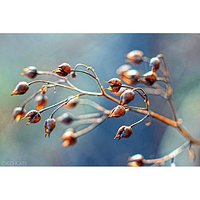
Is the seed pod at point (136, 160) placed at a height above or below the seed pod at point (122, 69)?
below

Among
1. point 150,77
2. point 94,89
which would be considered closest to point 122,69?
point 94,89

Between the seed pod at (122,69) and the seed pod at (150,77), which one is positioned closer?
the seed pod at (150,77)

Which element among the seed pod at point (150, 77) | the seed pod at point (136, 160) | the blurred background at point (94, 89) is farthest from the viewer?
the blurred background at point (94, 89)

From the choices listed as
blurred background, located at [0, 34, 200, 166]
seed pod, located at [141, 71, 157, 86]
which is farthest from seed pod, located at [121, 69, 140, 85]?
blurred background, located at [0, 34, 200, 166]

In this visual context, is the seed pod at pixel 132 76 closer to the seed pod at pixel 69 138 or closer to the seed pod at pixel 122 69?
the seed pod at pixel 122 69

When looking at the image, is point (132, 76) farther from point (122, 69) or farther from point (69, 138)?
point (69, 138)

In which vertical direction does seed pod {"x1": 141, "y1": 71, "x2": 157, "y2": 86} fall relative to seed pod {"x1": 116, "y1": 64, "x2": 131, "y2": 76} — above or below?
above

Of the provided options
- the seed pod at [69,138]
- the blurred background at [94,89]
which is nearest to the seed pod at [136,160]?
the blurred background at [94,89]

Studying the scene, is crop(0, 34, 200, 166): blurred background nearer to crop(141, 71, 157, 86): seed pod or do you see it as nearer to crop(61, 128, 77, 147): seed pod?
crop(61, 128, 77, 147): seed pod
